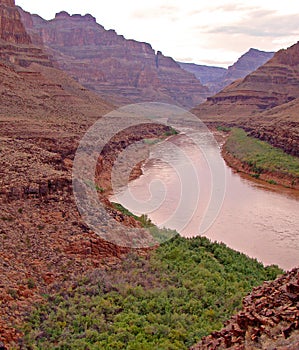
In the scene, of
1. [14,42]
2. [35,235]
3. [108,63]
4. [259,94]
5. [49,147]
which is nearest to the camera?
[35,235]

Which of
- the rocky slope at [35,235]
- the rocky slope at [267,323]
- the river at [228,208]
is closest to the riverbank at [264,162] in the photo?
the river at [228,208]

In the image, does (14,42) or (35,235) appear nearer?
(35,235)

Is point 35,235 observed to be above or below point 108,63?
below

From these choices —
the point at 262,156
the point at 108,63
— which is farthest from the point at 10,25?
the point at 108,63

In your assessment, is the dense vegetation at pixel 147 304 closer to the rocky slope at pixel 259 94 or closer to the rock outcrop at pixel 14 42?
the rock outcrop at pixel 14 42

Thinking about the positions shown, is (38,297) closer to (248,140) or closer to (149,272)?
(149,272)

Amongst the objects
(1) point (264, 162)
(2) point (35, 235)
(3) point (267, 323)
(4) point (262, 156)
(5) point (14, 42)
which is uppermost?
(5) point (14, 42)

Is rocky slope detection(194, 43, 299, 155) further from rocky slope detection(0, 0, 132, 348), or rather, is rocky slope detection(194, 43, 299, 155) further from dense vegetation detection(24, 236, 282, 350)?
dense vegetation detection(24, 236, 282, 350)

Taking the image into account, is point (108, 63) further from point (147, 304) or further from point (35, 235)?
point (147, 304)
